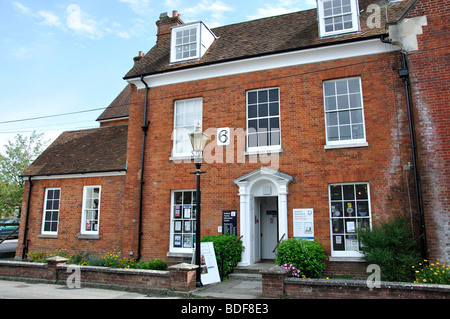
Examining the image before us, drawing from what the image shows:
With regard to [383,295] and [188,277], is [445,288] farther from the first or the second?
[188,277]

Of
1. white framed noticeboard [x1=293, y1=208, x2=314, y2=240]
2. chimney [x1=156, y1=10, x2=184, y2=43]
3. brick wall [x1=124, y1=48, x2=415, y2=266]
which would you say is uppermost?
chimney [x1=156, y1=10, x2=184, y2=43]

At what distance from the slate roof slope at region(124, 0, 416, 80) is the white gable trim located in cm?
20

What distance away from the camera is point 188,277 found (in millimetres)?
8961

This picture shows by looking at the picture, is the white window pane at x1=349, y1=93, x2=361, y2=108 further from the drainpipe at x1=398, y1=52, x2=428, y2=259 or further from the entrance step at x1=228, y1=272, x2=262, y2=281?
the entrance step at x1=228, y1=272, x2=262, y2=281

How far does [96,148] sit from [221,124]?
25.3 feet

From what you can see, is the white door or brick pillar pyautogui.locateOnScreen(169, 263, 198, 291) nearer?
brick pillar pyautogui.locateOnScreen(169, 263, 198, 291)

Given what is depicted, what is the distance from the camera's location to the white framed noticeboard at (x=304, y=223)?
36.6ft

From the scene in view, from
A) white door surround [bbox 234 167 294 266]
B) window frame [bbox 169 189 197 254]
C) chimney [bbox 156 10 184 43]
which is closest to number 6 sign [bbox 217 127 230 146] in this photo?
white door surround [bbox 234 167 294 266]

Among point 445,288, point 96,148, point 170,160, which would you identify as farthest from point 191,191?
point 445,288

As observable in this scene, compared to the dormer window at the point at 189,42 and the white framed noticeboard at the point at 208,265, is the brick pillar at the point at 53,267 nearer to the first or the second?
the white framed noticeboard at the point at 208,265

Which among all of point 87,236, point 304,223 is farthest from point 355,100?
point 87,236

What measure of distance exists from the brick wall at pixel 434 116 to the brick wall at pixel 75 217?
11.4 meters

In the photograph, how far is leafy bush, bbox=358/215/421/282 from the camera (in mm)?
9242

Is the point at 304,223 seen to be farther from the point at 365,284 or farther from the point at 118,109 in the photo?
the point at 118,109
